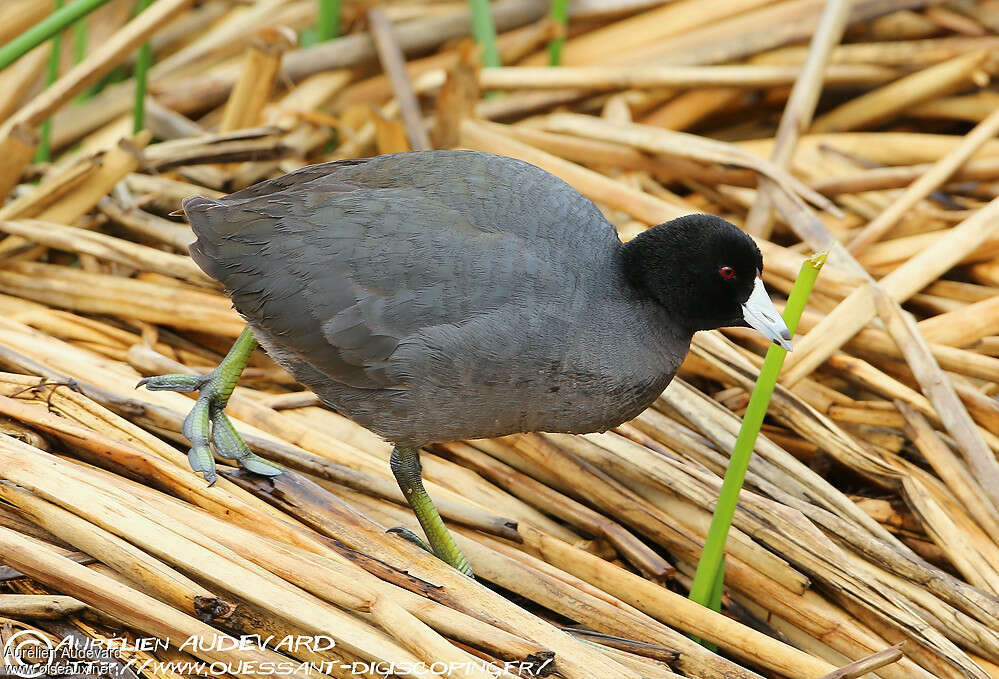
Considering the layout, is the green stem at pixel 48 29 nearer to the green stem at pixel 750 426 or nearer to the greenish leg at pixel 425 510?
the greenish leg at pixel 425 510

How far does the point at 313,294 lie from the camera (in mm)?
2494

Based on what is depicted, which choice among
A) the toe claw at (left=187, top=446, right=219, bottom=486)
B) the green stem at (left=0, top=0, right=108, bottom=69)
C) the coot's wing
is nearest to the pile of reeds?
the toe claw at (left=187, top=446, right=219, bottom=486)

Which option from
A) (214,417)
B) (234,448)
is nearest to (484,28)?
(214,417)

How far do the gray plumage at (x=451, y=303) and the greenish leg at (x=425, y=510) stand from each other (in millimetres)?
82

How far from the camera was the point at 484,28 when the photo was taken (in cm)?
429

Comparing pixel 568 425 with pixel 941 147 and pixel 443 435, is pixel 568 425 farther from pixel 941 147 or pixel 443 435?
pixel 941 147

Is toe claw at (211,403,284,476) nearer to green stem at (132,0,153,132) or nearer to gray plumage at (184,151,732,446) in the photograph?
gray plumage at (184,151,732,446)

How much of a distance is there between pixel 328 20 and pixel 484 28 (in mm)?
638

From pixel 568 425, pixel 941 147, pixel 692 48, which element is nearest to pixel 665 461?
pixel 568 425

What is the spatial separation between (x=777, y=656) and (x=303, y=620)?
3.38 feet

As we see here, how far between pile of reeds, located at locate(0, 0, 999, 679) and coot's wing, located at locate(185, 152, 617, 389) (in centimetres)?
42

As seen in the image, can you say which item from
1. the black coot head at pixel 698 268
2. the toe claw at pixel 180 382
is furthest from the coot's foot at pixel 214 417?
the black coot head at pixel 698 268

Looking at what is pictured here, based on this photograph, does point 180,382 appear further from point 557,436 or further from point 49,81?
point 49,81

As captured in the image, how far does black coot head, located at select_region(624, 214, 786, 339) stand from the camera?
245 centimetres
